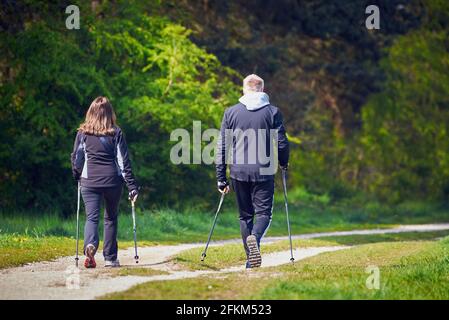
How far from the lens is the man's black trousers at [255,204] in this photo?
42.4 ft

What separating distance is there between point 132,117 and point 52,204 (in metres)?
3.04

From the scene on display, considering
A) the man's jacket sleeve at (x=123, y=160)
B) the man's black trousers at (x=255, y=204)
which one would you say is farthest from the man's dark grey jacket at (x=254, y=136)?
the man's jacket sleeve at (x=123, y=160)

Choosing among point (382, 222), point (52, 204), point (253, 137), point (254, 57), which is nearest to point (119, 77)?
point (52, 204)

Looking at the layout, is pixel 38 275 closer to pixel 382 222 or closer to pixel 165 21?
pixel 165 21

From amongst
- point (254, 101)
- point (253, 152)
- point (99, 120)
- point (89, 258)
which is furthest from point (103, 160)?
point (254, 101)

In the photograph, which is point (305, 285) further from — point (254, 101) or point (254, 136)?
point (254, 101)

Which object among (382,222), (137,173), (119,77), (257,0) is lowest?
(382,222)

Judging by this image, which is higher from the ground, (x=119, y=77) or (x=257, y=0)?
(x=257, y=0)

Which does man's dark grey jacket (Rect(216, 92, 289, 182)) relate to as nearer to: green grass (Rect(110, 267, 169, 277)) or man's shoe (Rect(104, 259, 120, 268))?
green grass (Rect(110, 267, 169, 277))

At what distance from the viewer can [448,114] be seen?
40.3m
